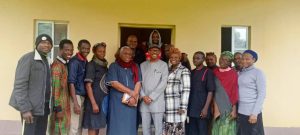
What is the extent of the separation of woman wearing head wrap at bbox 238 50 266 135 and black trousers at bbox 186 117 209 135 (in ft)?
1.71

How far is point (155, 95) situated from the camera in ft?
16.9

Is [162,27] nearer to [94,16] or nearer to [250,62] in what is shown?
[94,16]

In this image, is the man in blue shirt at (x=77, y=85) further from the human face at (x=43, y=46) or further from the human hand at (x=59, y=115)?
the human face at (x=43, y=46)

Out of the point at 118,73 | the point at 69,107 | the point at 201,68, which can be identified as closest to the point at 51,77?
the point at 69,107

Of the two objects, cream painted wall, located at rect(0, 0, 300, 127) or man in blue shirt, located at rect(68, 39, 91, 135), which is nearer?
man in blue shirt, located at rect(68, 39, 91, 135)

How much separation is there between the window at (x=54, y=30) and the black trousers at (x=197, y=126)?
3.02 meters

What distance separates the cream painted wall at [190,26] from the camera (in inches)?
267

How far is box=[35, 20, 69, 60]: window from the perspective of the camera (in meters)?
6.95

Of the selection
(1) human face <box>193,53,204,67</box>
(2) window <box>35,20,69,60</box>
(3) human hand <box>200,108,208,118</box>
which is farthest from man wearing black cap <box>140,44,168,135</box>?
Result: (2) window <box>35,20,69,60</box>

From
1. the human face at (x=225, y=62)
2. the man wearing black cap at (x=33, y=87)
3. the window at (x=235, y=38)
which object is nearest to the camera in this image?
the man wearing black cap at (x=33, y=87)

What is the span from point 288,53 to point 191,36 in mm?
2058

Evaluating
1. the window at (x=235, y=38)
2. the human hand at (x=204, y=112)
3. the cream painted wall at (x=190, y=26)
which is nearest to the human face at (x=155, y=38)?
the cream painted wall at (x=190, y=26)

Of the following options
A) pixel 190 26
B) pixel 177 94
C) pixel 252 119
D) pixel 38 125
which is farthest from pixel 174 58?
pixel 190 26

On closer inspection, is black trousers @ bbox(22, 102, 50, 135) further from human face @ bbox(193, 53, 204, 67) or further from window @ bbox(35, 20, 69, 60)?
window @ bbox(35, 20, 69, 60)
